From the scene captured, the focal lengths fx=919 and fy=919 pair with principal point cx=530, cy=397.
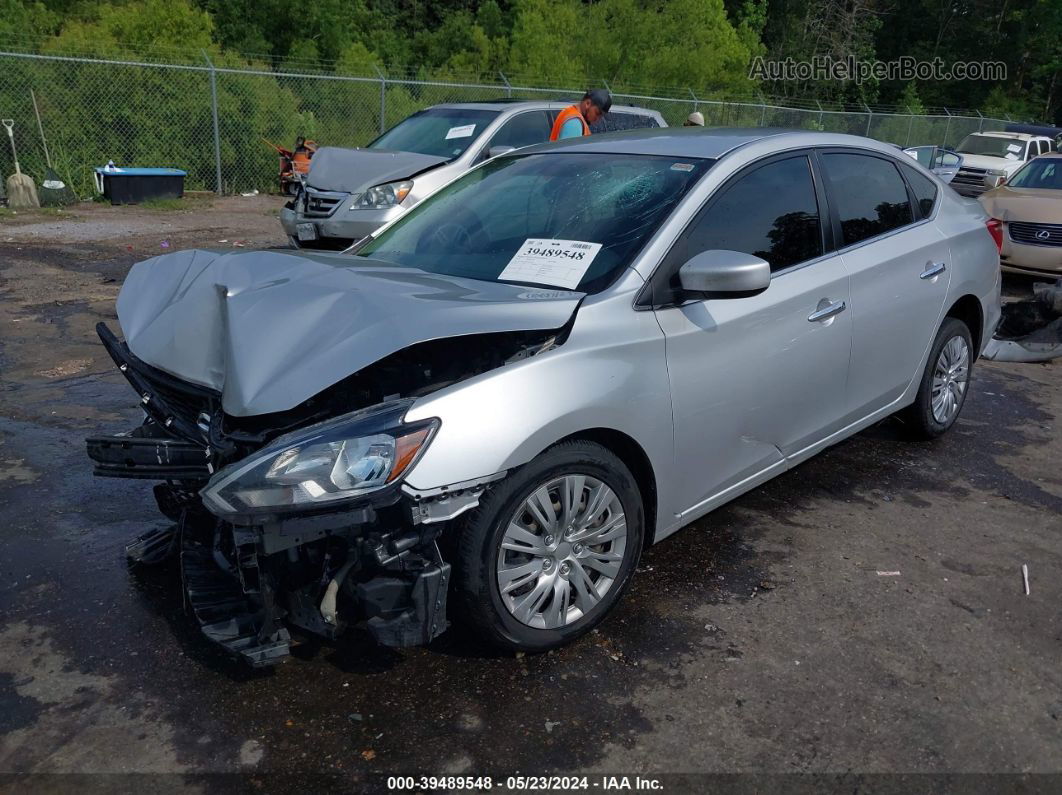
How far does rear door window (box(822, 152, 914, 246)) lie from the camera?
14.3ft

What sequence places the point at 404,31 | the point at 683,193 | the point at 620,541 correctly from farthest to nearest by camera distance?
the point at 404,31 → the point at 683,193 → the point at 620,541

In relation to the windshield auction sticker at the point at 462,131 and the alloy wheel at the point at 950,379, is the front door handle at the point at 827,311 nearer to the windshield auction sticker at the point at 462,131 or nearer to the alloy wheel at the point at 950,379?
the alloy wheel at the point at 950,379

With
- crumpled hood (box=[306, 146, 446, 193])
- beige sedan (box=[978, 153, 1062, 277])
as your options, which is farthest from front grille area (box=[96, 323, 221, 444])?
beige sedan (box=[978, 153, 1062, 277])

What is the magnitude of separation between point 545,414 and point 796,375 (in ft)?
4.82

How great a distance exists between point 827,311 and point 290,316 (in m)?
2.30

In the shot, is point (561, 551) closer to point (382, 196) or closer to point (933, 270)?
point (933, 270)

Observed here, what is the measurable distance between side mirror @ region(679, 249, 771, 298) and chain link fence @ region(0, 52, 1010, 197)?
41.3 ft

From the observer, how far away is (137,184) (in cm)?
1555

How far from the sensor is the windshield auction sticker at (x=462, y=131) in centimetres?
1011

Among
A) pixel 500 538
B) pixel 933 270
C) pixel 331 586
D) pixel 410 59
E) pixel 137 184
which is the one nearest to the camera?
pixel 331 586

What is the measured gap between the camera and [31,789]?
99.9 inches

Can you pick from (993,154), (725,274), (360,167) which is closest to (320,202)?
(360,167)

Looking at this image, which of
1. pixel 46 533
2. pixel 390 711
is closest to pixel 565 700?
pixel 390 711

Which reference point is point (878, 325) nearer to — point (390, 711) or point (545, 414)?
point (545, 414)
